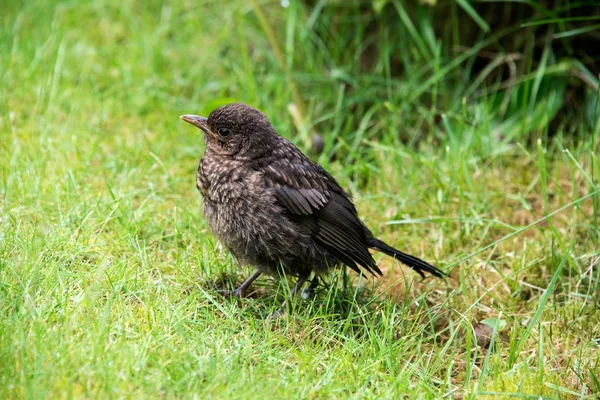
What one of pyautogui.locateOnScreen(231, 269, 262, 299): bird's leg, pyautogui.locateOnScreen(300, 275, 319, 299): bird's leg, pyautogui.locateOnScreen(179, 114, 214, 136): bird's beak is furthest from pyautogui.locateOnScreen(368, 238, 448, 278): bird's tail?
pyautogui.locateOnScreen(179, 114, 214, 136): bird's beak

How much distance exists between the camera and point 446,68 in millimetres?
5582

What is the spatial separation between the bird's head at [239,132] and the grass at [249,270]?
505mm

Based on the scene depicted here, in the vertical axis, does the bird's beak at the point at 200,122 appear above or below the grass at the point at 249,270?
above

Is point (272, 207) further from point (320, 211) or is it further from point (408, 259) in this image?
point (408, 259)

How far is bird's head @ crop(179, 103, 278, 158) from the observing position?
398 centimetres

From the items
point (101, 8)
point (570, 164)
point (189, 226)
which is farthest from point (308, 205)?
point (101, 8)

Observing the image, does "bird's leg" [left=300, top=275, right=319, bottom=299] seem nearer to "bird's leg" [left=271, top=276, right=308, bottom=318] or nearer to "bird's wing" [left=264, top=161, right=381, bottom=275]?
"bird's leg" [left=271, top=276, right=308, bottom=318]

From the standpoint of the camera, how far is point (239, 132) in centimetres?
401

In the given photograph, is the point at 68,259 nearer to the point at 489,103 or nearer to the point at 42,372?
the point at 42,372

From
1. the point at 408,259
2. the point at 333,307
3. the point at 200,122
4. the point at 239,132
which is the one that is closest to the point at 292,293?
the point at 333,307

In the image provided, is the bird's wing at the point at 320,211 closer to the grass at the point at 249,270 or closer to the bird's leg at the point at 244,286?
the grass at the point at 249,270

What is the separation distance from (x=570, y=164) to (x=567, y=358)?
5.46 ft

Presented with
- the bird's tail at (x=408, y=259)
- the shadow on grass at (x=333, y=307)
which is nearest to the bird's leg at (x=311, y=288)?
the shadow on grass at (x=333, y=307)

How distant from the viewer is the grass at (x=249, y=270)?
3.07 metres
